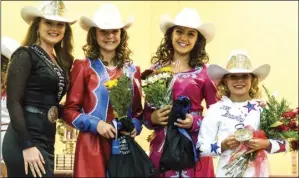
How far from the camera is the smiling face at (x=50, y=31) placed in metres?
3.20

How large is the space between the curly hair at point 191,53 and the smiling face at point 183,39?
5 centimetres

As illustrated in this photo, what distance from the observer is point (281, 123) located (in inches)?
116

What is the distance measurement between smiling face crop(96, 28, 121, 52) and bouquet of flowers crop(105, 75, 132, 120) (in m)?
0.27

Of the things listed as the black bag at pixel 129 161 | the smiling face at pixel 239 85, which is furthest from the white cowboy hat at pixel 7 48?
the smiling face at pixel 239 85

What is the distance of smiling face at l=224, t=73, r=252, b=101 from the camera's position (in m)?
3.11

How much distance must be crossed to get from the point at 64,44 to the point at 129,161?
2.71 ft

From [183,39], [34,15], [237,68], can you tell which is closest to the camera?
[237,68]

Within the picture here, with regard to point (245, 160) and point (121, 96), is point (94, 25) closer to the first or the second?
point (121, 96)

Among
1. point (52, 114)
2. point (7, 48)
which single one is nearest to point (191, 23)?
point (52, 114)

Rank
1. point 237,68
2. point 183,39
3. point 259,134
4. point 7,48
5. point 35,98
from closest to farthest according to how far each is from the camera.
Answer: point 259,134, point 35,98, point 237,68, point 183,39, point 7,48

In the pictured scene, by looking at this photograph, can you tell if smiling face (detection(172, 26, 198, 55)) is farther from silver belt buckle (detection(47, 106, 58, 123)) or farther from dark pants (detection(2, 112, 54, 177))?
dark pants (detection(2, 112, 54, 177))

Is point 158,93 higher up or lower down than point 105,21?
lower down

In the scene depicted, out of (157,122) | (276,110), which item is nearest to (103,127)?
(157,122)

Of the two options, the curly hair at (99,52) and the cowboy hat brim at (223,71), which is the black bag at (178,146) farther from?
the curly hair at (99,52)
